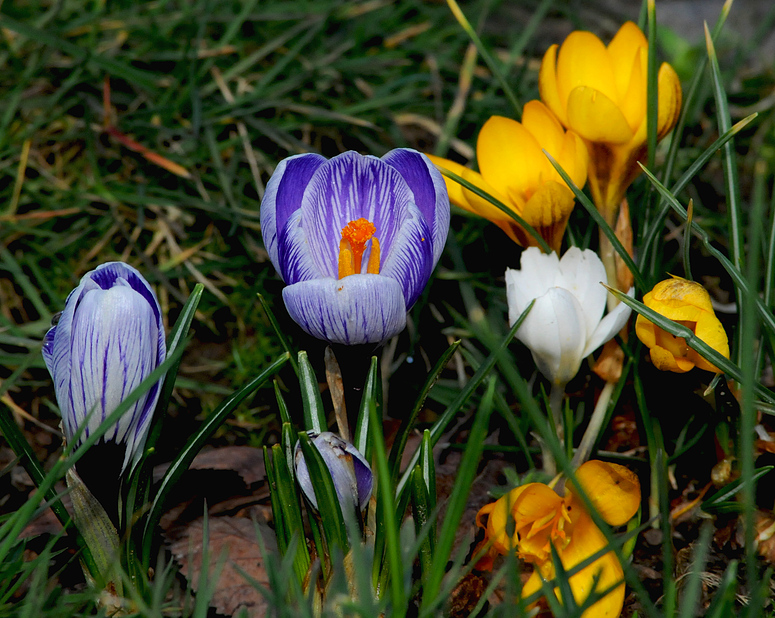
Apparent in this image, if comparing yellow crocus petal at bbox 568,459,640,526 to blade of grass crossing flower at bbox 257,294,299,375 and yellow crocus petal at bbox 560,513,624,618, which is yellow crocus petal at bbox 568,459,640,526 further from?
blade of grass crossing flower at bbox 257,294,299,375

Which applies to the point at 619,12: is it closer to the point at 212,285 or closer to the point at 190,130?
the point at 190,130

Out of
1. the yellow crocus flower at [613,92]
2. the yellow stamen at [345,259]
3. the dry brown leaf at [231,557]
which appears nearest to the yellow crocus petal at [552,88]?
the yellow crocus flower at [613,92]

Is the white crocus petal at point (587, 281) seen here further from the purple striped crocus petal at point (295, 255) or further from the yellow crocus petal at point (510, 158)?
the purple striped crocus petal at point (295, 255)

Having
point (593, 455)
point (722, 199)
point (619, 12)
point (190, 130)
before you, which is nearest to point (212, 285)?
point (190, 130)

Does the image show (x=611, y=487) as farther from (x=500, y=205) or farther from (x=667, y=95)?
(x=667, y=95)

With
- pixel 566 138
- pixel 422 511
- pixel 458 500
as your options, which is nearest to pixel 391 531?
pixel 458 500

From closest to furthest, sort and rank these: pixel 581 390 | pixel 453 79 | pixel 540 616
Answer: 1. pixel 540 616
2. pixel 581 390
3. pixel 453 79

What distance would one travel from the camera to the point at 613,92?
128 centimetres

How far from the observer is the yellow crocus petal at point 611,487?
3.58 ft

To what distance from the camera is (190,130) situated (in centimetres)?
194

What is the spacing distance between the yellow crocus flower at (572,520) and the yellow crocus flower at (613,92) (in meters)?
0.52

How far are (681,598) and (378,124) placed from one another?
1.43 metres

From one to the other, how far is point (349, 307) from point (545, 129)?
531mm

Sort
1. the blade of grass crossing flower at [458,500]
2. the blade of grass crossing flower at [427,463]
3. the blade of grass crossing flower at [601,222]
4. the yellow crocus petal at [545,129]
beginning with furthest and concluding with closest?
the yellow crocus petal at [545,129], the blade of grass crossing flower at [601,222], the blade of grass crossing flower at [427,463], the blade of grass crossing flower at [458,500]
